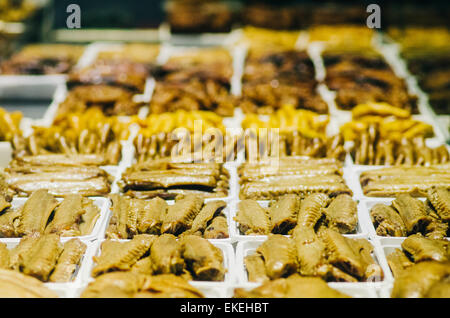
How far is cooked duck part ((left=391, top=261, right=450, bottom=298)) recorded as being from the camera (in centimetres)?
230

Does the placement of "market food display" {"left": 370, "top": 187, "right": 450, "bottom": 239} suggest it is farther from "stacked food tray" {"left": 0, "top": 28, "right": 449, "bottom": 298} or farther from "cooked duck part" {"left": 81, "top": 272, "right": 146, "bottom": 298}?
"cooked duck part" {"left": 81, "top": 272, "right": 146, "bottom": 298}

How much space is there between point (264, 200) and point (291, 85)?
7.21 ft

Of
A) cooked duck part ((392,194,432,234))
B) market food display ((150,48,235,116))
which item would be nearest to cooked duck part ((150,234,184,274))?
cooked duck part ((392,194,432,234))

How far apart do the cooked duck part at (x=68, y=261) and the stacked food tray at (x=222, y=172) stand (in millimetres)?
48

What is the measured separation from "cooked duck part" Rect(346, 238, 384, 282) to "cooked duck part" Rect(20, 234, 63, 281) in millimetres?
1704

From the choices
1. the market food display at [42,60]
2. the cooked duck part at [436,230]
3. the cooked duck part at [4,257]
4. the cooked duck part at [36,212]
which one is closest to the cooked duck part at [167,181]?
the cooked duck part at [36,212]

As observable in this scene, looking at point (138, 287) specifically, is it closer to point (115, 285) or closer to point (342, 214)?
point (115, 285)

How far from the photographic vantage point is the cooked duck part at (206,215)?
2.96m

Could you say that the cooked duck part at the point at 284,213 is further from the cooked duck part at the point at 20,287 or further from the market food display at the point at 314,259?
the cooked duck part at the point at 20,287

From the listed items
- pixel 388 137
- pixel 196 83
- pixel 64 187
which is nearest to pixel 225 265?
pixel 64 187

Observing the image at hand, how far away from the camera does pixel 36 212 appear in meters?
3.04

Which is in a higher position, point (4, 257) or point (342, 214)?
point (342, 214)

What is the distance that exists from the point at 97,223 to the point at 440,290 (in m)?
2.04
